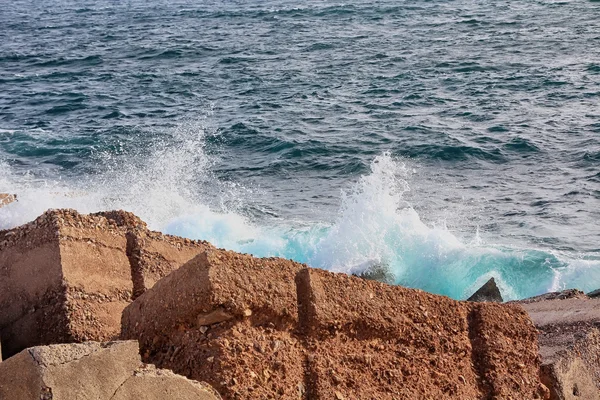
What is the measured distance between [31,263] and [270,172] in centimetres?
1199

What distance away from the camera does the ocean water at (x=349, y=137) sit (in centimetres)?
1242

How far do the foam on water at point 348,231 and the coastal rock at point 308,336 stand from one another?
7245 mm

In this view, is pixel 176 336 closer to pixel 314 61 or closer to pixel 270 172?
pixel 270 172

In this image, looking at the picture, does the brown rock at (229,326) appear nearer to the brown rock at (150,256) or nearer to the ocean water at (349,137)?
the brown rock at (150,256)

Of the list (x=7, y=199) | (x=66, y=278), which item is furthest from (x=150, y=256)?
(x=7, y=199)

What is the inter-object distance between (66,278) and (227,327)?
1.17 metres

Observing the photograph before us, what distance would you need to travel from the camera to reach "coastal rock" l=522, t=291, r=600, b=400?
436 cm

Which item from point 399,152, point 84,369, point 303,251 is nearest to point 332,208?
point 303,251

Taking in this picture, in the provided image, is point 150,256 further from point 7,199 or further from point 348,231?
point 7,199

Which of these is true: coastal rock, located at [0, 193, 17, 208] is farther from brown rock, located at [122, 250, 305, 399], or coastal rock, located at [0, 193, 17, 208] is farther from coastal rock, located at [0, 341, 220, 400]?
coastal rock, located at [0, 341, 220, 400]

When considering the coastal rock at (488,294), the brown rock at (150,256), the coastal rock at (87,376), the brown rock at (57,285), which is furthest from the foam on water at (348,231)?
the coastal rock at (87,376)

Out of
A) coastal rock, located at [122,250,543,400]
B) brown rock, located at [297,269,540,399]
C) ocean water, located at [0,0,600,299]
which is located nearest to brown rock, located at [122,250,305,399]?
coastal rock, located at [122,250,543,400]

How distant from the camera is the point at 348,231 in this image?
12328 millimetres

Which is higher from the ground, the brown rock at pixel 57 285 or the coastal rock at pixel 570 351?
the brown rock at pixel 57 285
